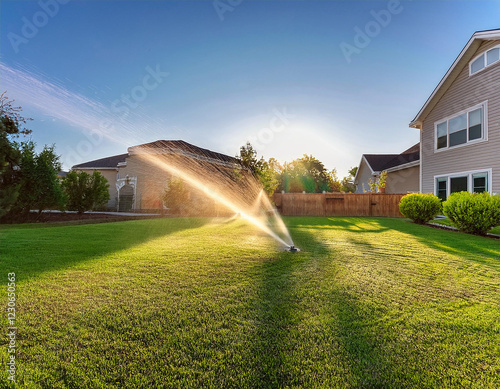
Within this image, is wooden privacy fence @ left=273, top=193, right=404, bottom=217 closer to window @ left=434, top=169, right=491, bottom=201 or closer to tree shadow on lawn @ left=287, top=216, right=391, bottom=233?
window @ left=434, top=169, right=491, bottom=201

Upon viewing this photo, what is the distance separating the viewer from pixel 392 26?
31.2ft

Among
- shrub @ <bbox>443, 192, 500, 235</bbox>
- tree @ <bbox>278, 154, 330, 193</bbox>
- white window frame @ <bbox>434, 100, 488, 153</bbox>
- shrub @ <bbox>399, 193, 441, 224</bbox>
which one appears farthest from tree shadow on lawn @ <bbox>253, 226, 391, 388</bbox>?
tree @ <bbox>278, 154, 330, 193</bbox>

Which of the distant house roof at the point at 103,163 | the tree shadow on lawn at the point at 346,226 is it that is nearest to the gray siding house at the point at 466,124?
the tree shadow on lawn at the point at 346,226

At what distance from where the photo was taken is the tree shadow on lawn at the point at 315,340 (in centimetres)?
134

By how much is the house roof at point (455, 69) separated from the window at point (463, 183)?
377cm

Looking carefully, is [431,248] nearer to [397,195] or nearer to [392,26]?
[392,26]

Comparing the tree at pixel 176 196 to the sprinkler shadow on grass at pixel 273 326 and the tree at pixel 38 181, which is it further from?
the sprinkler shadow on grass at pixel 273 326

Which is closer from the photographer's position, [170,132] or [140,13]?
[140,13]

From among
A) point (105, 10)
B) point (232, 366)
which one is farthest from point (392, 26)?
point (232, 366)

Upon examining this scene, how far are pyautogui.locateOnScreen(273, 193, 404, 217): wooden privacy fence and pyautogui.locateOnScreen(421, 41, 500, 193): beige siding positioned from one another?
2.89m

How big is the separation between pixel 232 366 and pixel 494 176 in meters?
12.7

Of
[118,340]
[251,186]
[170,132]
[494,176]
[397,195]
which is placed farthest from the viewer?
[251,186]

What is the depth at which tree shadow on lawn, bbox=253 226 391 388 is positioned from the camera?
4.41 ft

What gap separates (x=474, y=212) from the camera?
721cm
